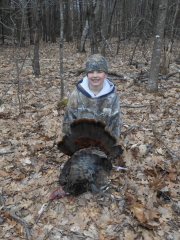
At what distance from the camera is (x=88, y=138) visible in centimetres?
314

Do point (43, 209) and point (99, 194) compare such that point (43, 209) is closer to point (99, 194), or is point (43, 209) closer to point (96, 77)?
point (99, 194)

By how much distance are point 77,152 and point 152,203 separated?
1347mm

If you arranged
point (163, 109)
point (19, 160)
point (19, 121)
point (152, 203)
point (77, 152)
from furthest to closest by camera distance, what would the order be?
point (163, 109), point (19, 121), point (19, 160), point (77, 152), point (152, 203)

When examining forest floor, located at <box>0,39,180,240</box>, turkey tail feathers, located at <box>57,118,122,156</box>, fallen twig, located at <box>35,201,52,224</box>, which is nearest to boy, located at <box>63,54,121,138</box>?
turkey tail feathers, located at <box>57,118,122,156</box>

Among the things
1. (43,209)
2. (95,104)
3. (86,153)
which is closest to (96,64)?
(95,104)

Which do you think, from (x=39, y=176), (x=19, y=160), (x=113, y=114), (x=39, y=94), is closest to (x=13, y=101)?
(x=39, y=94)

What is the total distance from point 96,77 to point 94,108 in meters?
0.54

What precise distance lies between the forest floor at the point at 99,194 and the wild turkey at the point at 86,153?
0.30m

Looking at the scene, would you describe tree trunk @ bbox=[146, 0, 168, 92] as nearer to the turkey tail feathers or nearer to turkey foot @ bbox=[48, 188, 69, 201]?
the turkey tail feathers

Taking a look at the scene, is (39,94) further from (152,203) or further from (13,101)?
Result: (152,203)

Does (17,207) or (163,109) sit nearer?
(17,207)

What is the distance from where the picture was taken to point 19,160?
A: 415 centimetres

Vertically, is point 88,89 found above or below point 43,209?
above

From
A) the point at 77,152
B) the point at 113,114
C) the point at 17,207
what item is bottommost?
the point at 17,207
